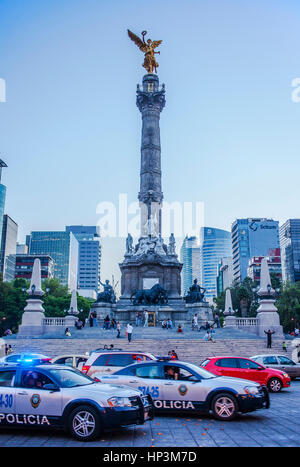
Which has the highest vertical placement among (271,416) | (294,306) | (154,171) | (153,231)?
(154,171)

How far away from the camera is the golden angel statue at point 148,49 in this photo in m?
→ 59.4

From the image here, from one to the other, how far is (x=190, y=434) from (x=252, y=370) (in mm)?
7544

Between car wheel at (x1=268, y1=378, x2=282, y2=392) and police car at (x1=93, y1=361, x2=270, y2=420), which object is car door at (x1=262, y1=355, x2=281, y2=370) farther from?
police car at (x1=93, y1=361, x2=270, y2=420)

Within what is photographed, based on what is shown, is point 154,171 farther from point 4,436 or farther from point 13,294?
point 4,436

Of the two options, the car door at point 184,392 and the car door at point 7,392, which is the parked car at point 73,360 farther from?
the car door at point 7,392

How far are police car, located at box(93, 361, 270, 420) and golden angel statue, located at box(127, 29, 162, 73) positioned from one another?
179 ft

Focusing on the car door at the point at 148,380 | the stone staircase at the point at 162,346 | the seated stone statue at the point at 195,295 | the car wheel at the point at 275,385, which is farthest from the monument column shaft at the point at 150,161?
the car door at the point at 148,380

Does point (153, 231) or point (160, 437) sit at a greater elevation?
point (153, 231)

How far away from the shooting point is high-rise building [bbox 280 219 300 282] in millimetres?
116750

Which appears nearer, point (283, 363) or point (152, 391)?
point (152, 391)

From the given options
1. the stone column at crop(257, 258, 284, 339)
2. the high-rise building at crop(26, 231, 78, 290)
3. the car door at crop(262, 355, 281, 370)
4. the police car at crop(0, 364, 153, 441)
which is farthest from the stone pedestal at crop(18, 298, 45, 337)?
the high-rise building at crop(26, 231, 78, 290)

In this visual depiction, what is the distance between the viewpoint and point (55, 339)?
99.5 ft

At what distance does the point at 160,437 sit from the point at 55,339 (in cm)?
2327
